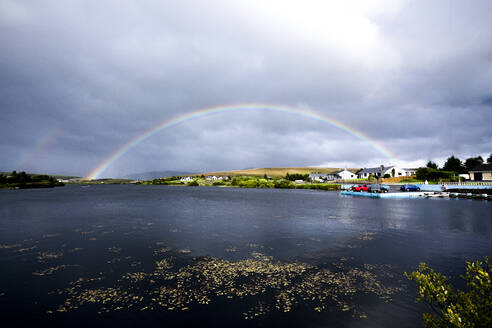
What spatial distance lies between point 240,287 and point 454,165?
185537 mm

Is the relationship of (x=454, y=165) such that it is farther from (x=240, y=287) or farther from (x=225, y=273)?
(x=240, y=287)

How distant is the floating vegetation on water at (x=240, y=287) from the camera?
1387cm

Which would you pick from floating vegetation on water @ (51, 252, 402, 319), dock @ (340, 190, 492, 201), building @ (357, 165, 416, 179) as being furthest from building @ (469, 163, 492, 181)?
floating vegetation on water @ (51, 252, 402, 319)

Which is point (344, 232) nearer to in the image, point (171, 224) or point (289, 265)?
point (289, 265)

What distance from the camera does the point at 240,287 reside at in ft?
52.5

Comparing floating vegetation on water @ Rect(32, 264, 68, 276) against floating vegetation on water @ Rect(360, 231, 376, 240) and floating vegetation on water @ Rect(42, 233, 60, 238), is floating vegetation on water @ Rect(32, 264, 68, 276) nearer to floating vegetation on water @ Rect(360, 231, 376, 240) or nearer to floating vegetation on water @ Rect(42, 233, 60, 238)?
floating vegetation on water @ Rect(42, 233, 60, 238)

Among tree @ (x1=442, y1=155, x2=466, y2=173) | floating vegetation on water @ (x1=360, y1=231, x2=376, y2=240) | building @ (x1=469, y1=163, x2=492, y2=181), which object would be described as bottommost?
floating vegetation on water @ (x1=360, y1=231, x2=376, y2=240)

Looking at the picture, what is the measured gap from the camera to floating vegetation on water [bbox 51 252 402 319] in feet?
45.5

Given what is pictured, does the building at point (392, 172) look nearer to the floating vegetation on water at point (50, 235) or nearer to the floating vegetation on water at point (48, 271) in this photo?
the floating vegetation on water at point (50, 235)

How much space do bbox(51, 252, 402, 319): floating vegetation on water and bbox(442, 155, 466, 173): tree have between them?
574 feet

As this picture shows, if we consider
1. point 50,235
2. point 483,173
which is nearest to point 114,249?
point 50,235

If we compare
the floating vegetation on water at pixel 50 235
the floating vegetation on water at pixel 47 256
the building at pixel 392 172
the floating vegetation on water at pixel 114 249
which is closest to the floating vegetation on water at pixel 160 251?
the floating vegetation on water at pixel 114 249

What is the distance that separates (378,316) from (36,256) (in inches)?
1084

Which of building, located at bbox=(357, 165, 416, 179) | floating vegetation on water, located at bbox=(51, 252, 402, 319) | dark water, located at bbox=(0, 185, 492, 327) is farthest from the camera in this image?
building, located at bbox=(357, 165, 416, 179)
